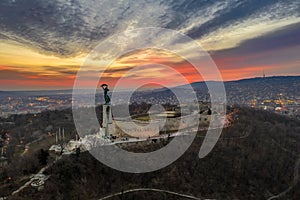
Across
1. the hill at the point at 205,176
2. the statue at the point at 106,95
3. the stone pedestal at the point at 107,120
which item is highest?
the statue at the point at 106,95

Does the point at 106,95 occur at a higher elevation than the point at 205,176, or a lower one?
higher

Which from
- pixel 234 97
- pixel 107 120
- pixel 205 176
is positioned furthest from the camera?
pixel 234 97

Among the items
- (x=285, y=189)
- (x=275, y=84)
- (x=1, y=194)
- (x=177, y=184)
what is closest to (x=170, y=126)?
(x=177, y=184)

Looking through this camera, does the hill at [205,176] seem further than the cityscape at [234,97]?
No

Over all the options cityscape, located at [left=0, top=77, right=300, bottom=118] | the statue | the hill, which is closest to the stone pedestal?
the statue

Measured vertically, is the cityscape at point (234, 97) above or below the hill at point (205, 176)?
above

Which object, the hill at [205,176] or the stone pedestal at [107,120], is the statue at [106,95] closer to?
the stone pedestal at [107,120]

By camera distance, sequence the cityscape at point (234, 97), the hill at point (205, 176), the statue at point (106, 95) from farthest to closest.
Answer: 1. the cityscape at point (234, 97)
2. the statue at point (106, 95)
3. the hill at point (205, 176)

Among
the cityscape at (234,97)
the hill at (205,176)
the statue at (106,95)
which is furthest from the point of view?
the cityscape at (234,97)

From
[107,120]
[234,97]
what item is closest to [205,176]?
[107,120]

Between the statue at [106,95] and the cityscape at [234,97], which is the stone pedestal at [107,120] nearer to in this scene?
the statue at [106,95]

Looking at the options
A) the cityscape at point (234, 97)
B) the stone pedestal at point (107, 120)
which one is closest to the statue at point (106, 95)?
the stone pedestal at point (107, 120)

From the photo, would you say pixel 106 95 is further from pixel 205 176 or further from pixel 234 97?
pixel 234 97
